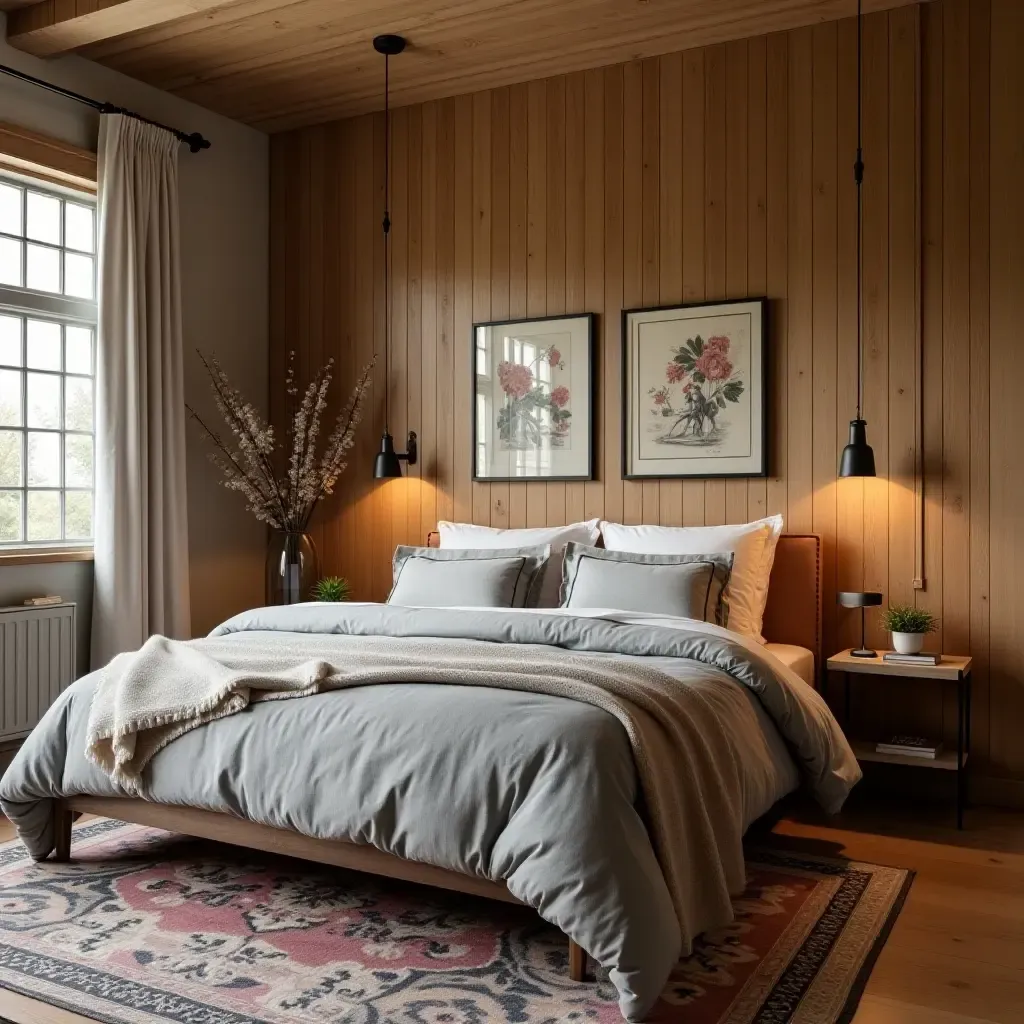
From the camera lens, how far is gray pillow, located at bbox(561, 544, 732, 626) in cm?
371

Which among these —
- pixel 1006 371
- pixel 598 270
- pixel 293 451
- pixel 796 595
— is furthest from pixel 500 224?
pixel 1006 371

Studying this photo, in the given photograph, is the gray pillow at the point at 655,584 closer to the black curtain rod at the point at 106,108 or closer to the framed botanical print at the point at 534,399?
the framed botanical print at the point at 534,399

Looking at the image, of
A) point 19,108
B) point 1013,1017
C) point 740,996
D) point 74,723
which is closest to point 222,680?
point 74,723

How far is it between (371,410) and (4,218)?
5.79ft

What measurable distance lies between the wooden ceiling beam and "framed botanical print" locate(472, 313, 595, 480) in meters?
1.77

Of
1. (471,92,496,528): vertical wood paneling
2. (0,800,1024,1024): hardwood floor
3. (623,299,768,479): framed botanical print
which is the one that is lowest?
(0,800,1024,1024): hardwood floor

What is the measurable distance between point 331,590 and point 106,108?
2.27 m

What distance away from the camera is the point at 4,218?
4.30 meters

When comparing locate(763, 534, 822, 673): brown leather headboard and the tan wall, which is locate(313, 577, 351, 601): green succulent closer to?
the tan wall

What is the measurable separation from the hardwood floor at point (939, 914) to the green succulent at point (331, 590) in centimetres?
162

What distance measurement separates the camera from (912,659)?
3.71 metres

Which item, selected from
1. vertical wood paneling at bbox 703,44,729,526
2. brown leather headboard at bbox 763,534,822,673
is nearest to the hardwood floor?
brown leather headboard at bbox 763,534,822,673

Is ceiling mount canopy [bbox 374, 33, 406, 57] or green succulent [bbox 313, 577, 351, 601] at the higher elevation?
ceiling mount canopy [bbox 374, 33, 406, 57]

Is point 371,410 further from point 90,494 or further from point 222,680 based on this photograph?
point 222,680
